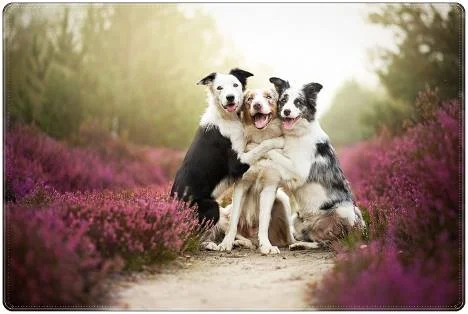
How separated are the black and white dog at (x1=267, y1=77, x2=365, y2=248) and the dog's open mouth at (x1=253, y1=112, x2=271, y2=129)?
182mm

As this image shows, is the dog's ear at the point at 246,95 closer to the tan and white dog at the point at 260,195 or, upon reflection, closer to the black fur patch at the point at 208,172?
the tan and white dog at the point at 260,195

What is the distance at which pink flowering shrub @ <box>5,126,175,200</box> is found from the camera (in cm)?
803

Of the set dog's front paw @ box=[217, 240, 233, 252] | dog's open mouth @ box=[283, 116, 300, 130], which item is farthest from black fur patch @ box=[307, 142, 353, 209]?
dog's front paw @ box=[217, 240, 233, 252]

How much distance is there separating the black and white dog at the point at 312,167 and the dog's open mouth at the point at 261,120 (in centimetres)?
18

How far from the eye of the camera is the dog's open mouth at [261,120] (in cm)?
645

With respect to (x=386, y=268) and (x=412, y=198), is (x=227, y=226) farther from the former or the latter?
(x=386, y=268)

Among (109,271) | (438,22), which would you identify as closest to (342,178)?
(109,271)

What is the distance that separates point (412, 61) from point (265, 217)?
9451 millimetres

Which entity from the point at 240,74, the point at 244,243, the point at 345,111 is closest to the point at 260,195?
the point at 244,243

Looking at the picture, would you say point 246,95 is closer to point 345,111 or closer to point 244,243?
point 244,243

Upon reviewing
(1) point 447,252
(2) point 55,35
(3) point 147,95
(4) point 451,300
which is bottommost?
(4) point 451,300

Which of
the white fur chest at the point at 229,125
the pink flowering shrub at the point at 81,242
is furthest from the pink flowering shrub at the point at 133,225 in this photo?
the white fur chest at the point at 229,125

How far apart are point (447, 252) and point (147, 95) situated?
13.8 metres

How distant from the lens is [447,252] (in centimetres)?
465
